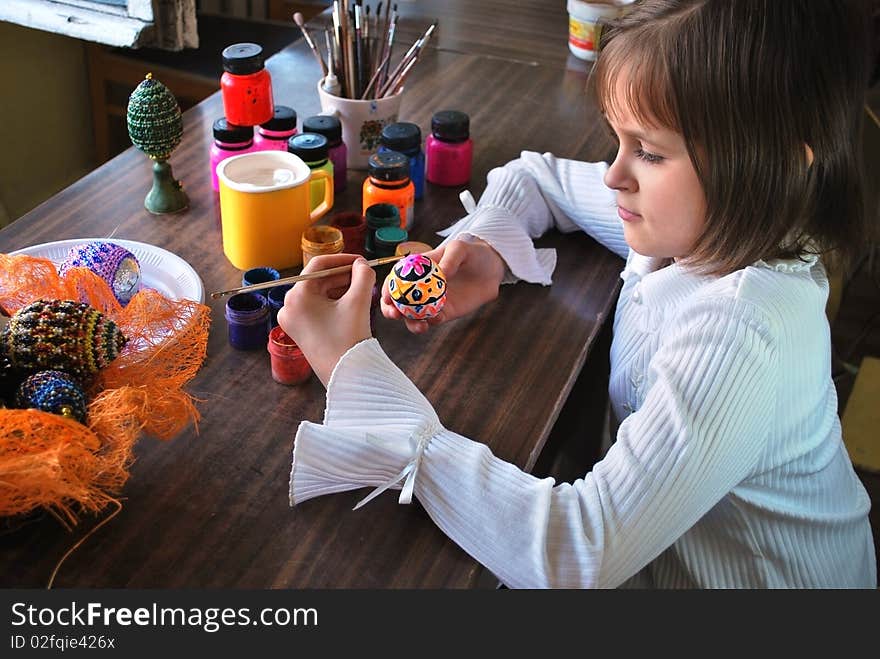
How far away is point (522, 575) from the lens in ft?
2.52

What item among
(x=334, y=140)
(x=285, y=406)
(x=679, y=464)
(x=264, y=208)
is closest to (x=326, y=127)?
(x=334, y=140)

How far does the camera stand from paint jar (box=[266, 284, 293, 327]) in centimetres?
96

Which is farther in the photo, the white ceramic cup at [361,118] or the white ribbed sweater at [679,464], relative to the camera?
the white ceramic cup at [361,118]

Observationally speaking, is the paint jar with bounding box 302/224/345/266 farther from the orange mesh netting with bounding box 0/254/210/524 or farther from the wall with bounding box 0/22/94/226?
the wall with bounding box 0/22/94/226

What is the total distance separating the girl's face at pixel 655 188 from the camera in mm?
837

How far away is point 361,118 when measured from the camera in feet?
4.22

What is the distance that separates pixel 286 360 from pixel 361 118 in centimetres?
51

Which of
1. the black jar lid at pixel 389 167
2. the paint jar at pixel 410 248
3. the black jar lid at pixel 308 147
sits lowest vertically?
the paint jar at pixel 410 248

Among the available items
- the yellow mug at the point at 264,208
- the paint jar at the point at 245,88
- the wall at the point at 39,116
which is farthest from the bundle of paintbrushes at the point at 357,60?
the wall at the point at 39,116

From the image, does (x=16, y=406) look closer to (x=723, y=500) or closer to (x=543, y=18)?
(x=723, y=500)

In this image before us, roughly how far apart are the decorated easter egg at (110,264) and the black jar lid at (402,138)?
0.40 metres

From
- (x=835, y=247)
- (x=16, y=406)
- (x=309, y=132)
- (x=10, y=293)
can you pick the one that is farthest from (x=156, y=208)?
(x=835, y=247)

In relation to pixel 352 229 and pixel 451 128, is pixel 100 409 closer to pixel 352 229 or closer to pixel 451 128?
pixel 352 229

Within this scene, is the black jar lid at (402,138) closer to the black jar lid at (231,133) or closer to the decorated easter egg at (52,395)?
the black jar lid at (231,133)
